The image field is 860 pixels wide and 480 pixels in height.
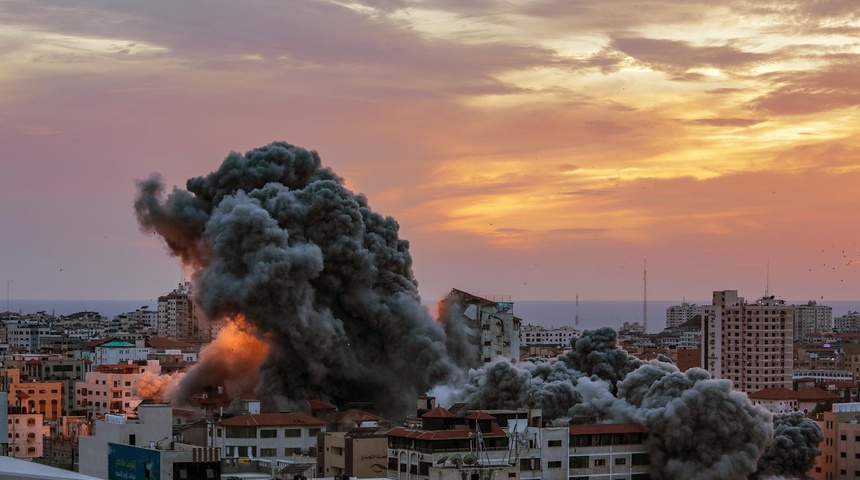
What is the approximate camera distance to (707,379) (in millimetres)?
73750

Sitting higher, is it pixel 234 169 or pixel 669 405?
pixel 234 169

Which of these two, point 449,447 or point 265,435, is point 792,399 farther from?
point 449,447

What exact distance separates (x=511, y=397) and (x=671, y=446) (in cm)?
870

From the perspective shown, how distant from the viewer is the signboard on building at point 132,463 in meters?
54.9

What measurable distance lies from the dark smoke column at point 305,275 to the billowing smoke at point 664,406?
8.67 meters

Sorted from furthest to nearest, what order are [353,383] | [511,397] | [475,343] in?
[475,343] → [353,383] → [511,397]

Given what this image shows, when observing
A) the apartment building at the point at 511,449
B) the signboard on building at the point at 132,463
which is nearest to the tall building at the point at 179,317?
the apartment building at the point at 511,449

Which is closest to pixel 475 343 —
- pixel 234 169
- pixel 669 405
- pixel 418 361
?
pixel 418 361

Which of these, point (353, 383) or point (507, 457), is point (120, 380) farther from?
point (507, 457)

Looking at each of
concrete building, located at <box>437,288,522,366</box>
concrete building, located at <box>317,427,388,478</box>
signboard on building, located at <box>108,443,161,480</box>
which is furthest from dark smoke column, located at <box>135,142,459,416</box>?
signboard on building, located at <box>108,443,161,480</box>

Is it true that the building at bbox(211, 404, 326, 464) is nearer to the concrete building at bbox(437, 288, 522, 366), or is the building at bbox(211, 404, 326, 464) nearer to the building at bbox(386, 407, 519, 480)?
the building at bbox(386, 407, 519, 480)

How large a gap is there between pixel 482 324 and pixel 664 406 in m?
31.2

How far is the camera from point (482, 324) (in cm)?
10212

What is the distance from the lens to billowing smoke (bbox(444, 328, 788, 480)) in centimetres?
6981
